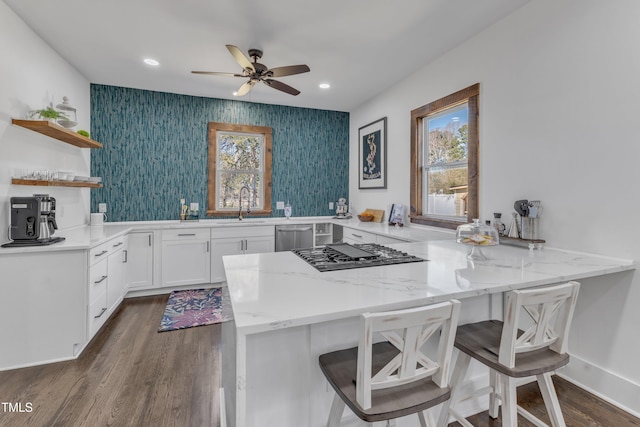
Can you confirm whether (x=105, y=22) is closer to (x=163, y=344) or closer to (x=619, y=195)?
(x=163, y=344)

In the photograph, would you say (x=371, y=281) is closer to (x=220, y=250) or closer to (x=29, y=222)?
(x=29, y=222)

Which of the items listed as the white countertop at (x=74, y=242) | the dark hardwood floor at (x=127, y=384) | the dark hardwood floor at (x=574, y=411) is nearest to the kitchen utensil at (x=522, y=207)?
the dark hardwood floor at (x=574, y=411)

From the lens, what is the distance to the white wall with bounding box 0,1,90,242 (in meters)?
2.30

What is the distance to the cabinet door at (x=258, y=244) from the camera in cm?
407

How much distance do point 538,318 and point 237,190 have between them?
4.05m

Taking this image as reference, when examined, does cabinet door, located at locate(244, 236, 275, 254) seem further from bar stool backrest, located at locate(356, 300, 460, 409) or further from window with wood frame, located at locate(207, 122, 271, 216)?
bar stool backrest, located at locate(356, 300, 460, 409)

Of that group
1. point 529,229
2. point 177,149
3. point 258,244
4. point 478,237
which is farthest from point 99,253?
point 529,229

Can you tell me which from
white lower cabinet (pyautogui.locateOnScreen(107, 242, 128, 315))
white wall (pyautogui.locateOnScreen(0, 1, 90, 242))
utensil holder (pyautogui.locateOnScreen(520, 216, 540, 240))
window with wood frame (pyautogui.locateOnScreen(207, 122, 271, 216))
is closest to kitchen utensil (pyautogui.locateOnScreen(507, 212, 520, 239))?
utensil holder (pyautogui.locateOnScreen(520, 216, 540, 240))

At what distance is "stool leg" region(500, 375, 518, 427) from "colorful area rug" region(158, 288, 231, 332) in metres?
2.33

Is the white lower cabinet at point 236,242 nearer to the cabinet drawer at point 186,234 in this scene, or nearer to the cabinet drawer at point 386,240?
the cabinet drawer at point 186,234

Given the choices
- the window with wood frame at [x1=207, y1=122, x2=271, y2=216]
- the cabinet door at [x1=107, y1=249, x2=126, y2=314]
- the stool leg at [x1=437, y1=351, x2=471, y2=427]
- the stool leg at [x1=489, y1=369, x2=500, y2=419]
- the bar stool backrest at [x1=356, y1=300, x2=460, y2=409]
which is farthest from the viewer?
the window with wood frame at [x1=207, y1=122, x2=271, y2=216]

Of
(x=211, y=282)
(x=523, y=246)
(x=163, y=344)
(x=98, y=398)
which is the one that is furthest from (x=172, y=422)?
(x=523, y=246)

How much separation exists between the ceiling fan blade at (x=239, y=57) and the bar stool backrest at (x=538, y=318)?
245 centimetres

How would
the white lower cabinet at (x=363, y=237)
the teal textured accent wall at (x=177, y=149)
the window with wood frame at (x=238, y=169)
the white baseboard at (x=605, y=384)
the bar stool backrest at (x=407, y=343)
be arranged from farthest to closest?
the window with wood frame at (x=238, y=169), the teal textured accent wall at (x=177, y=149), the white lower cabinet at (x=363, y=237), the white baseboard at (x=605, y=384), the bar stool backrest at (x=407, y=343)
